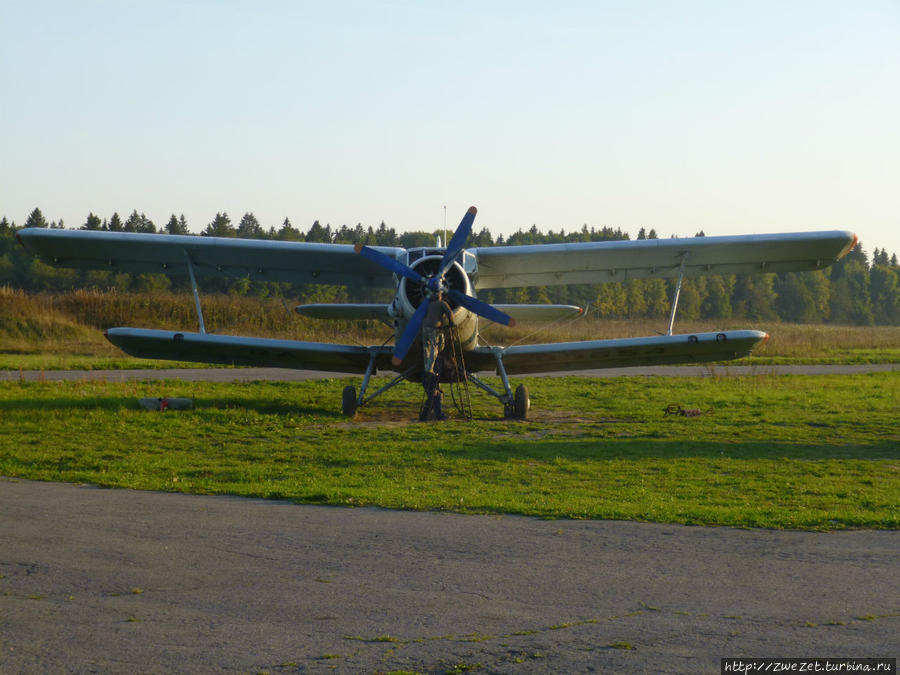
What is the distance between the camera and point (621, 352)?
18078 millimetres

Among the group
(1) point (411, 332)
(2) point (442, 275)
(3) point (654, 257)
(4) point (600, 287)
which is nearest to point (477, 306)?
(2) point (442, 275)

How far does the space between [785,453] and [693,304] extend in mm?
85486

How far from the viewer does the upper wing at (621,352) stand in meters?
17.1

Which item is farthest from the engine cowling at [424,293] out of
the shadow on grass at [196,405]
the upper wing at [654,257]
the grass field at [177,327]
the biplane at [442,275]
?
the grass field at [177,327]

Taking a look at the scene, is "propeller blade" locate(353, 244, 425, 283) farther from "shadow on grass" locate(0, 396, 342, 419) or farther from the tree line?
the tree line

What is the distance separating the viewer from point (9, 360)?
97.6 feet

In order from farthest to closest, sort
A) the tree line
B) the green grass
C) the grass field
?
the tree line, the grass field, the green grass

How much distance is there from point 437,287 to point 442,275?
0.34 meters

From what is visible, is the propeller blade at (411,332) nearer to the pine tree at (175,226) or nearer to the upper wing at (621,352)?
the upper wing at (621,352)

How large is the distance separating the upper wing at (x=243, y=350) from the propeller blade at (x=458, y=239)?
235 centimetres

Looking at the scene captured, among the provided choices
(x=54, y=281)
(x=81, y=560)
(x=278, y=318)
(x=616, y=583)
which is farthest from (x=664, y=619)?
(x=54, y=281)

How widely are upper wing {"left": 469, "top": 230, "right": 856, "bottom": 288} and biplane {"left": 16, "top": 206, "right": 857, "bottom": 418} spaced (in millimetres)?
29

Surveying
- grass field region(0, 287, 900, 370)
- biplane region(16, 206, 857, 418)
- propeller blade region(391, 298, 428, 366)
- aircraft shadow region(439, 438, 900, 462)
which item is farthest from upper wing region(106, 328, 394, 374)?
grass field region(0, 287, 900, 370)

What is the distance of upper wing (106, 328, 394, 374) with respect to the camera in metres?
17.1
